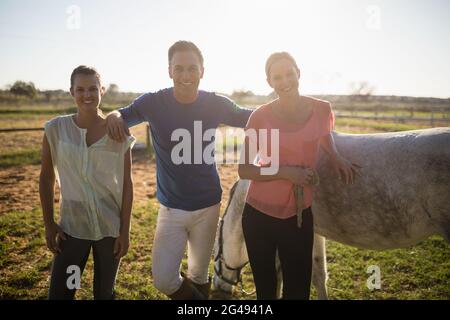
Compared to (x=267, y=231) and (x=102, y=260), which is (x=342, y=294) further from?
(x=102, y=260)

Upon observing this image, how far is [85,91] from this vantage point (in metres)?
2.36

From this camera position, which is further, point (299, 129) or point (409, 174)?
point (409, 174)

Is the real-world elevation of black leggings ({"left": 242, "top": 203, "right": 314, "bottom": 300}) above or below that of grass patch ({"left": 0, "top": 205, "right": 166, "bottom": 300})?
above

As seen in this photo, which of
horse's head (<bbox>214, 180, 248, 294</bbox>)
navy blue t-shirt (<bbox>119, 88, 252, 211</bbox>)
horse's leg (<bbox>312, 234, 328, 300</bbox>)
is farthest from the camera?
horse's leg (<bbox>312, 234, 328, 300</bbox>)

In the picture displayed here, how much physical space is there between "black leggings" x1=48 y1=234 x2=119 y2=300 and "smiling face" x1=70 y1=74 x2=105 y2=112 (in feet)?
3.40

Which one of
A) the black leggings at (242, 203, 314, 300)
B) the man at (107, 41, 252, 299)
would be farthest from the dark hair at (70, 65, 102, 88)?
the black leggings at (242, 203, 314, 300)

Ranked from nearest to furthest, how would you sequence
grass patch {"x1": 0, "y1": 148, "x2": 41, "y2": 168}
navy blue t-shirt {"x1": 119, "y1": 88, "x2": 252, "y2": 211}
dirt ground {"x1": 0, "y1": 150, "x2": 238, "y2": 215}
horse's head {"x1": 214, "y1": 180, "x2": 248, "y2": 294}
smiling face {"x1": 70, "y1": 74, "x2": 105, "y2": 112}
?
smiling face {"x1": 70, "y1": 74, "x2": 105, "y2": 112}
navy blue t-shirt {"x1": 119, "y1": 88, "x2": 252, "y2": 211}
horse's head {"x1": 214, "y1": 180, "x2": 248, "y2": 294}
dirt ground {"x1": 0, "y1": 150, "x2": 238, "y2": 215}
grass patch {"x1": 0, "y1": 148, "x2": 41, "y2": 168}

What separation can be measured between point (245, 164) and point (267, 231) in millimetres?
515

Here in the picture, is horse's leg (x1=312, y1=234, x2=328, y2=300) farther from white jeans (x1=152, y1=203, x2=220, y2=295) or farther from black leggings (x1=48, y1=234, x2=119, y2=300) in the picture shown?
black leggings (x1=48, y1=234, x2=119, y2=300)

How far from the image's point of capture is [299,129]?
2.14 m

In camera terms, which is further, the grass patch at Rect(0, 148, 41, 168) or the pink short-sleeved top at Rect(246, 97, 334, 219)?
the grass patch at Rect(0, 148, 41, 168)

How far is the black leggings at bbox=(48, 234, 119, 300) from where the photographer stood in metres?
2.23

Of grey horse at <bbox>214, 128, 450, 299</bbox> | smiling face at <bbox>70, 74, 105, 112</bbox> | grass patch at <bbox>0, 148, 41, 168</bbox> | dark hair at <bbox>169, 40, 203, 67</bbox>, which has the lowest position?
grass patch at <bbox>0, 148, 41, 168</bbox>
